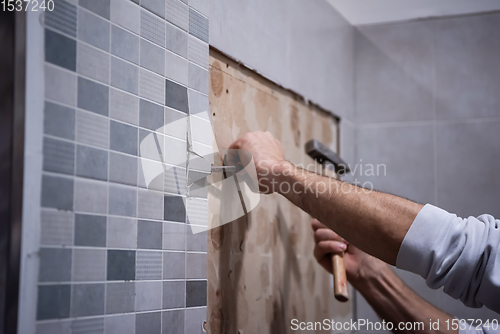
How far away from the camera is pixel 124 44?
61 centimetres

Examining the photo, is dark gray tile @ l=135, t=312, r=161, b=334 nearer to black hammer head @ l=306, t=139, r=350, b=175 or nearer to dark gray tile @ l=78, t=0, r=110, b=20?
dark gray tile @ l=78, t=0, r=110, b=20

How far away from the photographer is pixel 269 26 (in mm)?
1012

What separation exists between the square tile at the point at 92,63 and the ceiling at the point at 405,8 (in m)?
1.11

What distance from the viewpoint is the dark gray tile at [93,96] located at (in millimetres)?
538

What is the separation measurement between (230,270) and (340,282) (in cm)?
23

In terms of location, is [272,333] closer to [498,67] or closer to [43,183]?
[43,183]

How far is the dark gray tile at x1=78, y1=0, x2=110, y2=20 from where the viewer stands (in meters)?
Result: 0.55

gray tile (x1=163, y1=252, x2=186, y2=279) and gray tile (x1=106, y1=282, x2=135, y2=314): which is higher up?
gray tile (x1=163, y1=252, x2=186, y2=279)

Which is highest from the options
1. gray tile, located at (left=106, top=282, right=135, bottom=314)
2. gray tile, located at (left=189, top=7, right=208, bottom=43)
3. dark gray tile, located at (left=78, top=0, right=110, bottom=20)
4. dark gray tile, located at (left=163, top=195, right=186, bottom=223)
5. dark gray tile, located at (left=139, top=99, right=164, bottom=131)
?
gray tile, located at (left=189, top=7, right=208, bottom=43)

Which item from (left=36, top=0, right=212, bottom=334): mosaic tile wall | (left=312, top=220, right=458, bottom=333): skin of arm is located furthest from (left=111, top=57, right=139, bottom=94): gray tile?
(left=312, top=220, right=458, bottom=333): skin of arm

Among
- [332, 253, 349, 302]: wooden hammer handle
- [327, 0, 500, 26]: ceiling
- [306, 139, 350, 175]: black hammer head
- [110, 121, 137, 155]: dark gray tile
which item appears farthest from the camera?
[327, 0, 500, 26]: ceiling

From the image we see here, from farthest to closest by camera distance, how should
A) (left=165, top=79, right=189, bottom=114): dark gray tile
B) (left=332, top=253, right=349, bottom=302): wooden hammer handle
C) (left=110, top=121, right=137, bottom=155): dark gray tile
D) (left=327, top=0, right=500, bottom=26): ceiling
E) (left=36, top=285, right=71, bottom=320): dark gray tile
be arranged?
(left=327, top=0, right=500, bottom=26): ceiling < (left=332, top=253, right=349, bottom=302): wooden hammer handle < (left=165, top=79, right=189, bottom=114): dark gray tile < (left=110, top=121, right=137, bottom=155): dark gray tile < (left=36, top=285, right=71, bottom=320): dark gray tile

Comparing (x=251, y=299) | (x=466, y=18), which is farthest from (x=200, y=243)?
(x=466, y=18)

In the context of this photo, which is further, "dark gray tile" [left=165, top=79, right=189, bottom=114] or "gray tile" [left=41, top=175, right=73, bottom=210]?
"dark gray tile" [left=165, top=79, right=189, bottom=114]
